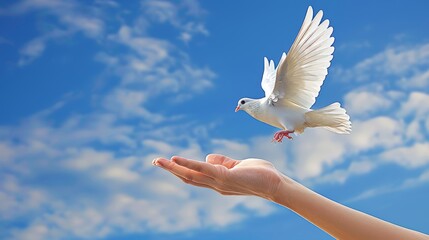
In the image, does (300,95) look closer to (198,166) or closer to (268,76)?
(268,76)

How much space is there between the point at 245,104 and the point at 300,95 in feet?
2.09

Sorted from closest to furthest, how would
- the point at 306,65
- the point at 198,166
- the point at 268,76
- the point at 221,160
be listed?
the point at 198,166
the point at 221,160
the point at 306,65
the point at 268,76

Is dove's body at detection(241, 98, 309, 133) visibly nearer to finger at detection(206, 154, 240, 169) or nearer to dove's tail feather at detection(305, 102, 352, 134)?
dove's tail feather at detection(305, 102, 352, 134)

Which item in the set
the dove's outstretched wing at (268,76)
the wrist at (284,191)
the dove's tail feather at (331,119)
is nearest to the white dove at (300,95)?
the dove's tail feather at (331,119)

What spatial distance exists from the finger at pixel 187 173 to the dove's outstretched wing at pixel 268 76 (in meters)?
3.51

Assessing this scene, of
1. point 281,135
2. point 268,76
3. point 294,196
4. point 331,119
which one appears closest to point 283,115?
point 281,135

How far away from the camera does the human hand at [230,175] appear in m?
2.15

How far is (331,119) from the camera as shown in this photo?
4.63 metres

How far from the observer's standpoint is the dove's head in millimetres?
5095

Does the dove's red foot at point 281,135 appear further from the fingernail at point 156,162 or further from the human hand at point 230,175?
the fingernail at point 156,162

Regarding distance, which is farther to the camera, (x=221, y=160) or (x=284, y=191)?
(x=221, y=160)

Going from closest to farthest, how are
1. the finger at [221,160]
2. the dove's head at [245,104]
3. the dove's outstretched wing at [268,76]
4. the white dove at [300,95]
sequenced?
the finger at [221,160] < the white dove at [300,95] < the dove's head at [245,104] < the dove's outstretched wing at [268,76]

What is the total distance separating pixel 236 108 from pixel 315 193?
3.13m

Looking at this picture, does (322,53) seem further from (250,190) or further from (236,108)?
(250,190)
